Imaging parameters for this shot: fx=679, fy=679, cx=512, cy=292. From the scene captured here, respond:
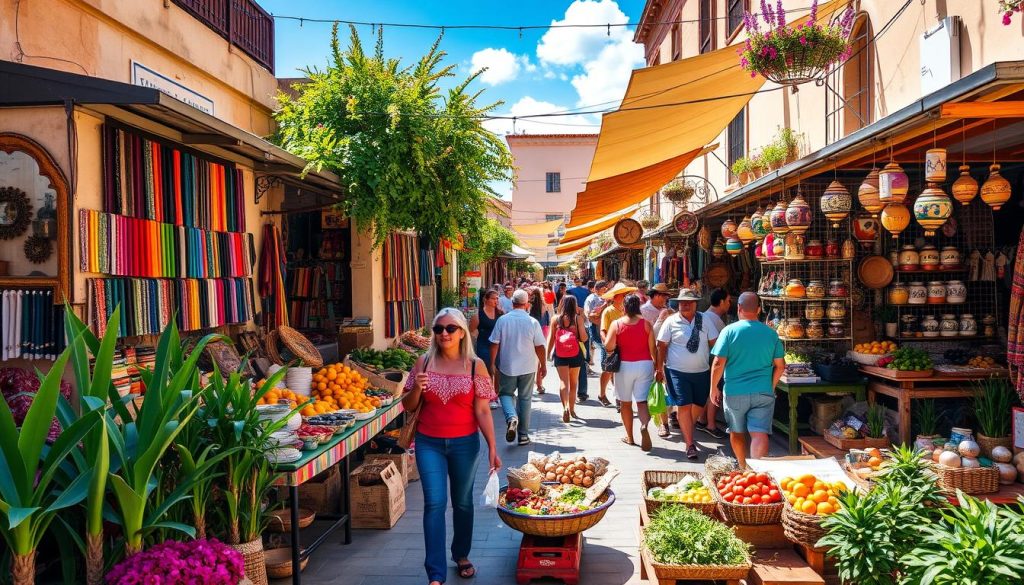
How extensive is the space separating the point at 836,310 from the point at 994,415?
211 cm

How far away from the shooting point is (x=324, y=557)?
4902 millimetres

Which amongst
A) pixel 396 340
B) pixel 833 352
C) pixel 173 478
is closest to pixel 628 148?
pixel 833 352

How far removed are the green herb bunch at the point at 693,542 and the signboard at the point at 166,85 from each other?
592 centimetres

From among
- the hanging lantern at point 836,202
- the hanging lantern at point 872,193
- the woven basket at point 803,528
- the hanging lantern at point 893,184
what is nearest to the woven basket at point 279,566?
the woven basket at point 803,528

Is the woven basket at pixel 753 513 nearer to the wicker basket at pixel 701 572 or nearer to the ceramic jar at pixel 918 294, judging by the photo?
the wicker basket at pixel 701 572

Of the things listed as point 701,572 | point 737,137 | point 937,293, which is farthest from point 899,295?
point 737,137

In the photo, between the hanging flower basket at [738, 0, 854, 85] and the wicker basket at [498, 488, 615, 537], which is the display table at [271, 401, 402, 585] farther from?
the hanging flower basket at [738, 0, 854, 85]

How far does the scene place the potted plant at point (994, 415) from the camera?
5520mm

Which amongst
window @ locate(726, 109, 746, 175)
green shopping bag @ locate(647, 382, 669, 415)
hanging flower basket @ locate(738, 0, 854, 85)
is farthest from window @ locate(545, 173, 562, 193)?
green shopping bag @ locate(647, 382, 669, 415)

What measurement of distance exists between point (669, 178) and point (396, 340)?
5237mm

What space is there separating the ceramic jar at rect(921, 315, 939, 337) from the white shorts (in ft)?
9.37

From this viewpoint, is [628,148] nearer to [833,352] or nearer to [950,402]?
[833,352]

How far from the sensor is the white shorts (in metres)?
7.62

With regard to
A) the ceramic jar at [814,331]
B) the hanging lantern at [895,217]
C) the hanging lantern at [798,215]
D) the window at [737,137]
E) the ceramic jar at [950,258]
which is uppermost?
the window at [737,137]
